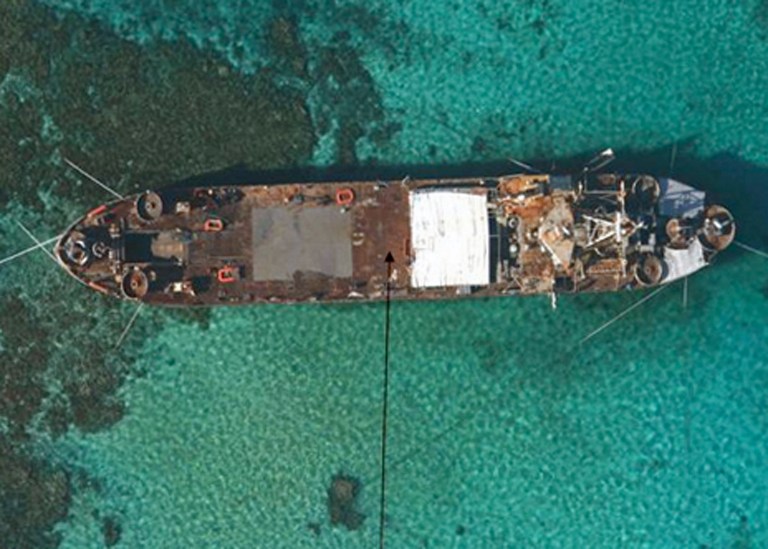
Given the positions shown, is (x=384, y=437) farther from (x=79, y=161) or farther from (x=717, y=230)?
(x=79, y=161)

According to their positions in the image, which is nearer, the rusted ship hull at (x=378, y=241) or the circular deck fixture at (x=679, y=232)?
the circular deck fixture at (x=679, y=232)

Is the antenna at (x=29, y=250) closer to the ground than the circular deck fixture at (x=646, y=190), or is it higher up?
closer to the ground

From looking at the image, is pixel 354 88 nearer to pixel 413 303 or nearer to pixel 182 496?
pixel 413 303

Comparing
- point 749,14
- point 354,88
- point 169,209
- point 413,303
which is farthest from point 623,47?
point 169,209

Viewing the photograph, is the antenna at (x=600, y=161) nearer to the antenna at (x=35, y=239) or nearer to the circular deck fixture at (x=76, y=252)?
the circular deck fixture at (x=76, y=252)

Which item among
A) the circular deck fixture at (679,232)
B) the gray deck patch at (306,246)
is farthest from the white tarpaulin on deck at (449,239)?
the circular deck fixture at (679,232)

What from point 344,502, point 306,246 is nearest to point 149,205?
point 306,246
